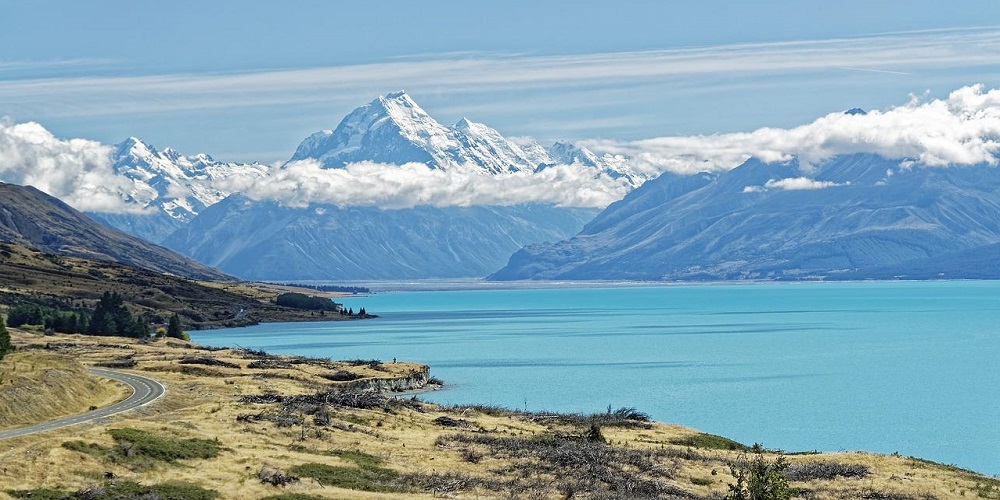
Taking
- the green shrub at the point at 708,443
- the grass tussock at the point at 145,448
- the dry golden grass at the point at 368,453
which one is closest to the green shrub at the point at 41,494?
A: the dry golden grass at the point at 368,453

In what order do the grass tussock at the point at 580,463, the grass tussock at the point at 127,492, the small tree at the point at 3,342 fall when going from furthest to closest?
the small tree at the point at 3,342
the grass tussock at the point at 580,463
the grass tussock at the point at 127,492

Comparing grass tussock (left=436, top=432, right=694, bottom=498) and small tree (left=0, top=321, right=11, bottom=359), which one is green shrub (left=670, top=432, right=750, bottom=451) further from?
small tree (left=0, top=321, right=11, bottom=359)

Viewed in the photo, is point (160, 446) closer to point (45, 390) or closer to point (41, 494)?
point (41, 494)

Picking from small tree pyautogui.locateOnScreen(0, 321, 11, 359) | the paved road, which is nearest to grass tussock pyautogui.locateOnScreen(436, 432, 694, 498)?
the paved road

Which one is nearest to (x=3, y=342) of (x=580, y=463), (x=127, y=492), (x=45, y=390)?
(x=45, y=390)

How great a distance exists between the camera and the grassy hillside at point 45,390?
71.4 meters

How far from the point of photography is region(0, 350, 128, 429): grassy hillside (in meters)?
71.4

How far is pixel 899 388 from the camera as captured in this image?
164m

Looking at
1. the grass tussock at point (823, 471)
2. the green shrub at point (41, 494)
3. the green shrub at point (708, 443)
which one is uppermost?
the green shrub at point (708, 443)

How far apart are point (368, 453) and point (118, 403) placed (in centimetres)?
2348

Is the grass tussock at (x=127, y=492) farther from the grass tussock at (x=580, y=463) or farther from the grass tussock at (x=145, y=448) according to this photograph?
the grass tussock at (x=580, y=463)

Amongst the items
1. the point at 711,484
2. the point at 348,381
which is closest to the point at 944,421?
the point at 348,381

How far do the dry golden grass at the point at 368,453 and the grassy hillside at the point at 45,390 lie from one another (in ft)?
15.6

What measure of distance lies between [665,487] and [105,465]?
27.0m
